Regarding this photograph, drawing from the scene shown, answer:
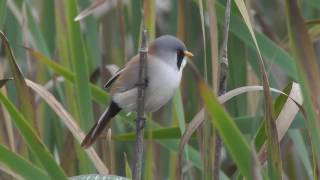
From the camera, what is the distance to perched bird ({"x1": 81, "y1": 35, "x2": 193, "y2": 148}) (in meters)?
1.40

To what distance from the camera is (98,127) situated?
1.45m

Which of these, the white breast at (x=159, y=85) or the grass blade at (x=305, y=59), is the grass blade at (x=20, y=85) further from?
the grass blade at (x=305, y=59)

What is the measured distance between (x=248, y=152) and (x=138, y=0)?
3.35ft

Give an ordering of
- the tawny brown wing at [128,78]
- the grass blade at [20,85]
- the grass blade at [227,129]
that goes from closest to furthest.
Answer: the grass blade at [227,129] → the grass blade at [20,85] → the tawny brown wing at [128,78]


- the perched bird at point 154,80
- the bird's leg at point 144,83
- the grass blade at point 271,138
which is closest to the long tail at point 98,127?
the perched bird at point 154,80

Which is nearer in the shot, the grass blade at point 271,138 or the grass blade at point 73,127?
the grass blade at point 271,138

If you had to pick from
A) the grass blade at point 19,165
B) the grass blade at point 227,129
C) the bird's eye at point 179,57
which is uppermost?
the bird's eye at point 179,57

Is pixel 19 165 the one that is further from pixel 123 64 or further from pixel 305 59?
pixel 123 64

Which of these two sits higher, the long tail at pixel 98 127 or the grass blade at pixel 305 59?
the grass blade at pixel 305 59

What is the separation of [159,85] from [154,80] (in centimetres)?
2

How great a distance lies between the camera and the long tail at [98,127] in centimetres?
144

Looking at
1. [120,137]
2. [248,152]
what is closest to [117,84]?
[120,137]

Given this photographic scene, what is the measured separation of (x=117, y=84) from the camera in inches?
58.9

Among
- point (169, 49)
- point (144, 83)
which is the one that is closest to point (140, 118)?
point (144, 83)
